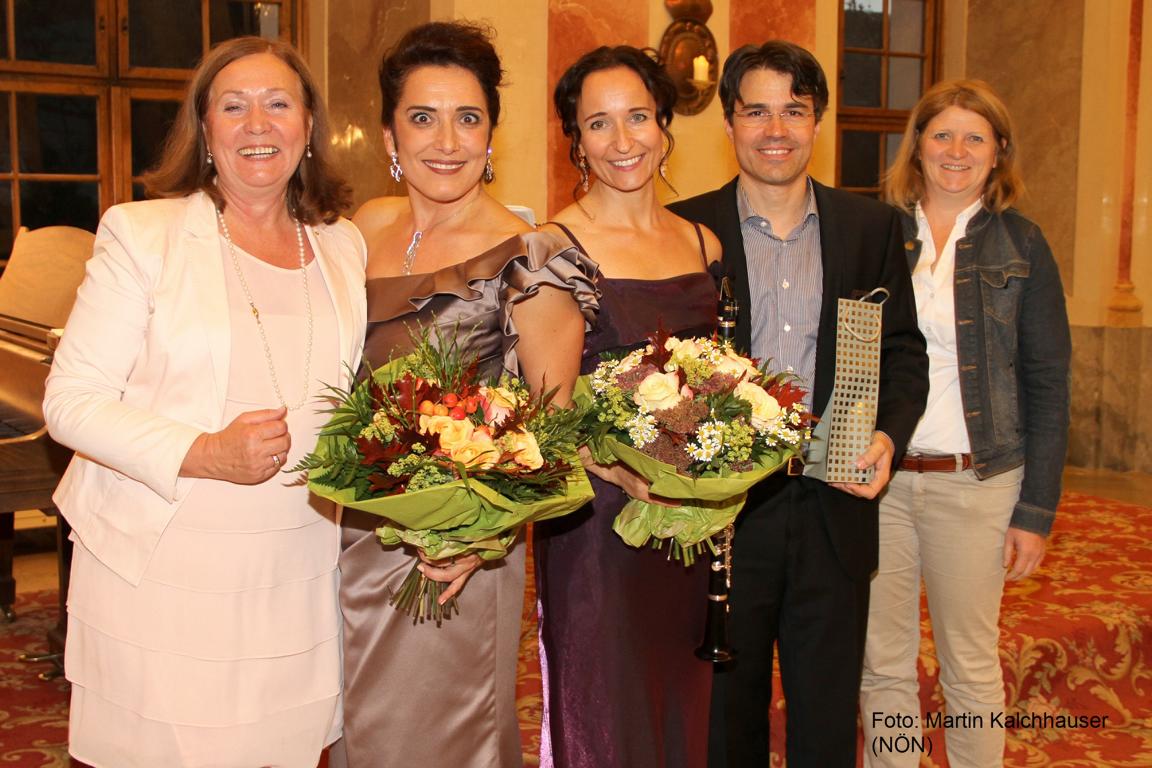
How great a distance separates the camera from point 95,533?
2.21 m

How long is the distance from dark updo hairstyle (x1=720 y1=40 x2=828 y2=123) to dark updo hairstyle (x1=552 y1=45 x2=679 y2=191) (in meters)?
0.27

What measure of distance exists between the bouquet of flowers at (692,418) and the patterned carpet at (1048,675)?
71.4 inches

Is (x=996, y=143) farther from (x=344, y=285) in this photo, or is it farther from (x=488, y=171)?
(x=344, y=285)

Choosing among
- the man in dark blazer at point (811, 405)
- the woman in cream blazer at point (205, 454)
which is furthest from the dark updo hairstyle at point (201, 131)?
the man in dark blazer at point (811, 405)

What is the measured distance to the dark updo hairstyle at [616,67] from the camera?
275 cm

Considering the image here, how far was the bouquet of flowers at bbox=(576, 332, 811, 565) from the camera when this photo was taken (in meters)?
2.27

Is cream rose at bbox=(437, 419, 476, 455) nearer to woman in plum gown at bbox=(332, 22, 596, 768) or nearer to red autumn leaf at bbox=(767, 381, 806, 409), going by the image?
woman in plum gown at bbox=(332, 22, 596, 768)

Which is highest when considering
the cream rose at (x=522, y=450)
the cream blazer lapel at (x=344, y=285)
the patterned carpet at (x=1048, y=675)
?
the cream blazer lapel at (x=344, y=285)

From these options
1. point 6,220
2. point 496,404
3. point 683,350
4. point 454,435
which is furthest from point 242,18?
point 454,435

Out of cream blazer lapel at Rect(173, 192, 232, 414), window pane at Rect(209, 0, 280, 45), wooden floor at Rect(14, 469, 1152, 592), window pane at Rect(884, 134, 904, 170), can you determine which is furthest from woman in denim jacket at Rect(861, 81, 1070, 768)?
window pane at Rect(884, 134, 904, 170)

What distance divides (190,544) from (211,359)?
Answer: 0.36 meters

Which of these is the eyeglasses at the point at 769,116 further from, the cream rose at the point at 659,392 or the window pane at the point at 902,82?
the window pane at the point at 902,82

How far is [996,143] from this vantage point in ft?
10.8

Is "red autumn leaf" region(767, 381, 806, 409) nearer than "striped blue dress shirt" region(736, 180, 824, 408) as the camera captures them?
Yes
